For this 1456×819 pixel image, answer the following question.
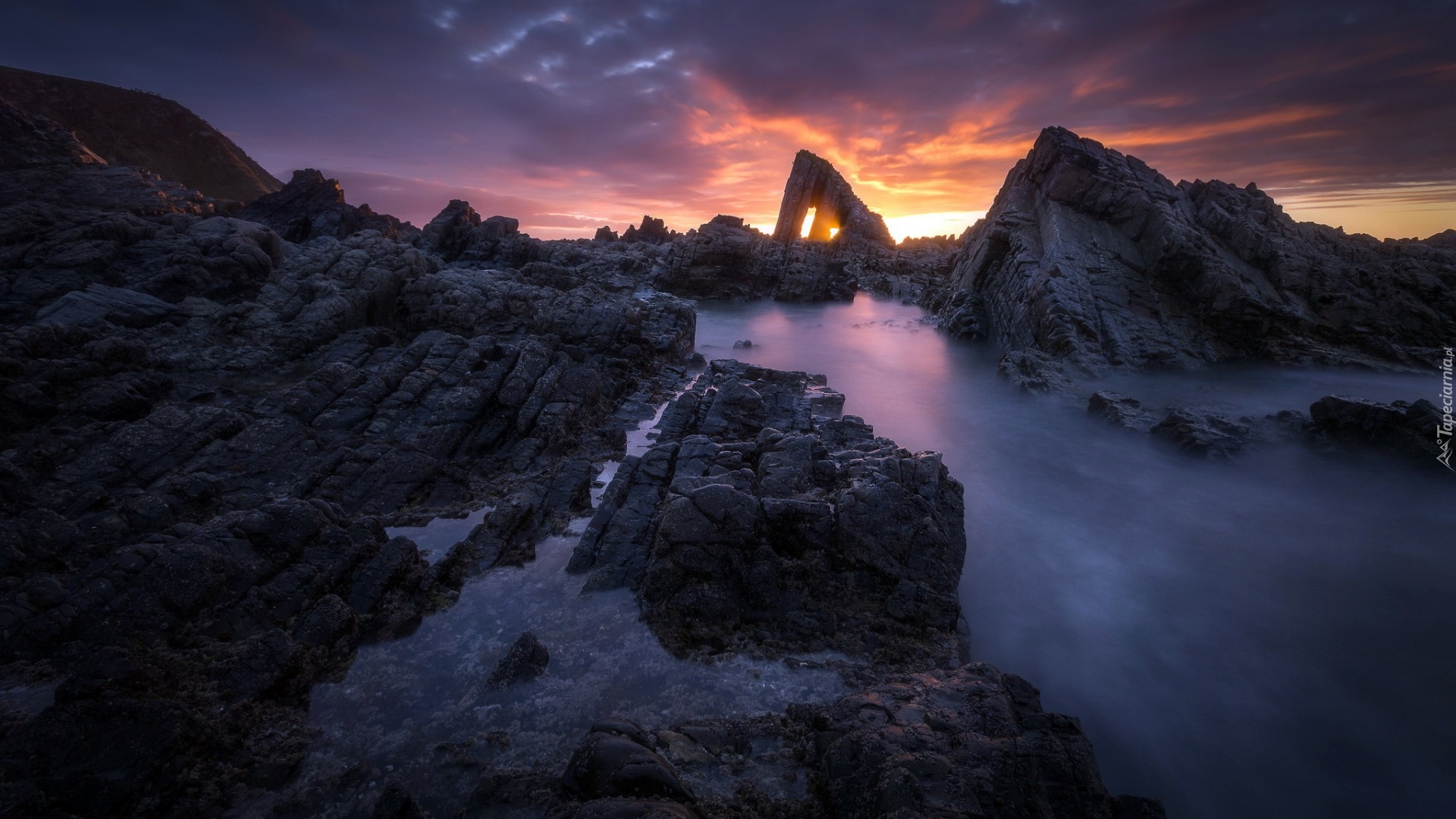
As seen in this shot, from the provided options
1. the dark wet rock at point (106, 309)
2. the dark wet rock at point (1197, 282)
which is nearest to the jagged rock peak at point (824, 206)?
the dark wet rock at point (1197, 282)

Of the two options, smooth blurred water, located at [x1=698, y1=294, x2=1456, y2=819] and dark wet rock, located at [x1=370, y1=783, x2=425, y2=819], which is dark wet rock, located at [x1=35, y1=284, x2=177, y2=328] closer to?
dark wet rock, located at [x1=370, y1=783, x2=425, y2=819]

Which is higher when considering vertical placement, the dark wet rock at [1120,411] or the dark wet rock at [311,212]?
the dark wet rock at [311,212]

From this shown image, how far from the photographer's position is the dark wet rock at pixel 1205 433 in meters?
19.9

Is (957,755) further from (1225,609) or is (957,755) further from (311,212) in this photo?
(311,212)

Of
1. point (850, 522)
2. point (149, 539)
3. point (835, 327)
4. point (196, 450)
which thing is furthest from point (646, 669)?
point (835, 327)

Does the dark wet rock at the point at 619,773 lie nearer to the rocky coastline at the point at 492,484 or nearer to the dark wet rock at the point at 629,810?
the rocky coastline at the point at 492,484

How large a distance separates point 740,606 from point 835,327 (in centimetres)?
4440

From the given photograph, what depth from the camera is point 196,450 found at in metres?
A: 13.9

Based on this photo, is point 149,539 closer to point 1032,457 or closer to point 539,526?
point 539,526

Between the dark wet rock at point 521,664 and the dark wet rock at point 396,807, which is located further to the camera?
the dark wet rock at point 521,664

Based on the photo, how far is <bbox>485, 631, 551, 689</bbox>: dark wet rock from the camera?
9.23 m

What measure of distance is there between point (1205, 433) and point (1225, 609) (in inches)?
437

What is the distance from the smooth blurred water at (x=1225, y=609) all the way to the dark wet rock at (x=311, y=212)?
6370 centimetres

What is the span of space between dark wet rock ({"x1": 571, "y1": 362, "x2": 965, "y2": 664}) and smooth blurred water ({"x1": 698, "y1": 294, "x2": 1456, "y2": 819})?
Answer: 2.11 m
